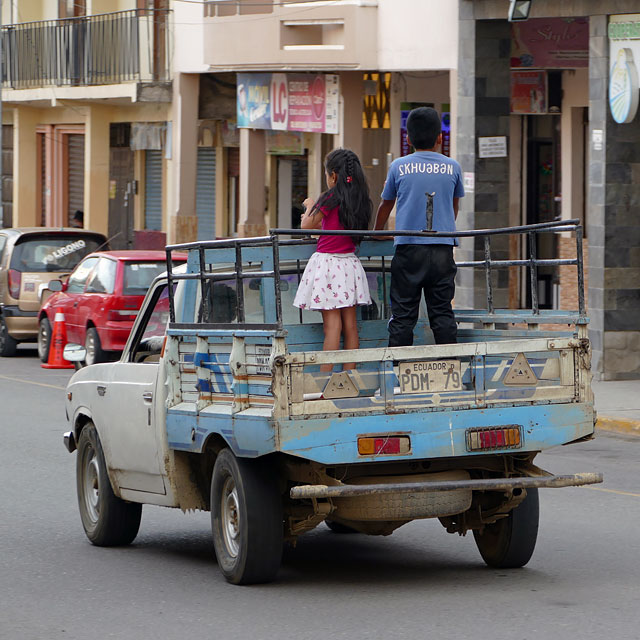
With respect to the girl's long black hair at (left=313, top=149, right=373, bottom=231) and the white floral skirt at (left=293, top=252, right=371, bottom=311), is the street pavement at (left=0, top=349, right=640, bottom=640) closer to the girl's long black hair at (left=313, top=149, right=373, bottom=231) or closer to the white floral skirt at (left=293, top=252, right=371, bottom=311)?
the white floral skirt at (left=293, top=252, right=371, bottom=311)

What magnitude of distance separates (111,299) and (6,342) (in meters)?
4.90

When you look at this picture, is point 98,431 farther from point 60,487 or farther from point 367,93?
point 367,93

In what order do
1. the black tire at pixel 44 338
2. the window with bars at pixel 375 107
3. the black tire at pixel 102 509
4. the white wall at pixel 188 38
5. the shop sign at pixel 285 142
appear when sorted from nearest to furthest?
the black tire at pixel 102 509, the black tire at pixel 44 338, the window with bars at pixel 375 107, the shop sign at pixel 285 142, the white wall at pixel 188 38

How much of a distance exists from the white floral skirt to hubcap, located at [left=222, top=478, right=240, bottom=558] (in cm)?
114

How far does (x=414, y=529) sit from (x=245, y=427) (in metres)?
2.57

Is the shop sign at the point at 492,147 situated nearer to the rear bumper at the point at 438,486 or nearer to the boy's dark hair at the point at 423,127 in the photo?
the boy's dark hair at the point at 423,127

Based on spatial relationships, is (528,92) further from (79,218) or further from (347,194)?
(347,194)

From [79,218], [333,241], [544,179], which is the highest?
[544,179]

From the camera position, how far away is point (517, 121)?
2567cm

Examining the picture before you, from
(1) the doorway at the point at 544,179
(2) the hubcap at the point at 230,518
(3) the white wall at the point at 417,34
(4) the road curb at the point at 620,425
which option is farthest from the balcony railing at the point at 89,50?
(2) the hubcap at the point at 230,518

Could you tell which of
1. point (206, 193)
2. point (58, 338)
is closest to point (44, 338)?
point (58, 338)

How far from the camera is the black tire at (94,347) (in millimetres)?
20516

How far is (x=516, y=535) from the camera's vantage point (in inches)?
333

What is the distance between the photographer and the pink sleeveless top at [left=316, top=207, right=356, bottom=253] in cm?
884
